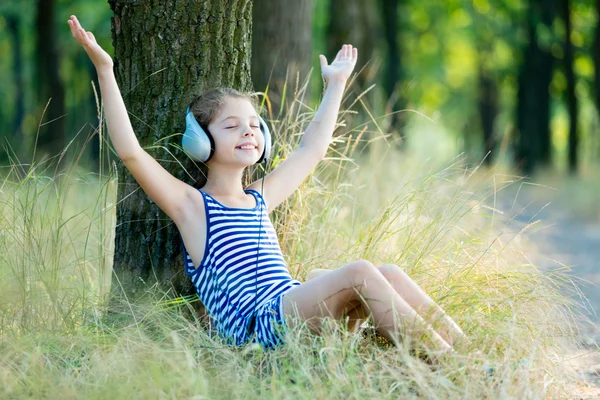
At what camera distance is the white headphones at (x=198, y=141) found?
365 centimetres

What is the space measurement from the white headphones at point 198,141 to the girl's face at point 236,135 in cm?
3

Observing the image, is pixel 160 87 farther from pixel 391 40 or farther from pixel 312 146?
pixel 391 40

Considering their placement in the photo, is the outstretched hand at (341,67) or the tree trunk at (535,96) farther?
the tree trunk at (535,96)

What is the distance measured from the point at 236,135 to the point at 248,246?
51cm

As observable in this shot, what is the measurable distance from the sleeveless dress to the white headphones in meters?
0.17

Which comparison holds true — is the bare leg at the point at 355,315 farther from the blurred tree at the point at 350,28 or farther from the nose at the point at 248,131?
the blurred tree at the point at 350,28

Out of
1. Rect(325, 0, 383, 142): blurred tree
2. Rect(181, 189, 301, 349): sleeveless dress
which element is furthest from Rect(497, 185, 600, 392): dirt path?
Rect(325, 0, 383, 142): blurred tree

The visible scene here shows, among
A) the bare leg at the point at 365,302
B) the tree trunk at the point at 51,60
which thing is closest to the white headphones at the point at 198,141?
the bare leg at the point at 365,302

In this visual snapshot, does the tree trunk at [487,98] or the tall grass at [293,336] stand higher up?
A: the tall grass at [293,336]

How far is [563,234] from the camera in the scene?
33.7 feet

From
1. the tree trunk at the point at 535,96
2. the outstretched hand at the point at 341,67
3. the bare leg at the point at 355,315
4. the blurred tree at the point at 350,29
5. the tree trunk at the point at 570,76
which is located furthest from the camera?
the tree trunk at the point at 570,76

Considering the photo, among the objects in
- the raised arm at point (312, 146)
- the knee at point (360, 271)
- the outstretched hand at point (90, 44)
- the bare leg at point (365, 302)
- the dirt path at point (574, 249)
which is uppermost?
the outstretched hand at point (90, 44)

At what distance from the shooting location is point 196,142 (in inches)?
144

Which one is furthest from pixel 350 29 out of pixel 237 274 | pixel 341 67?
pixel 237 274
